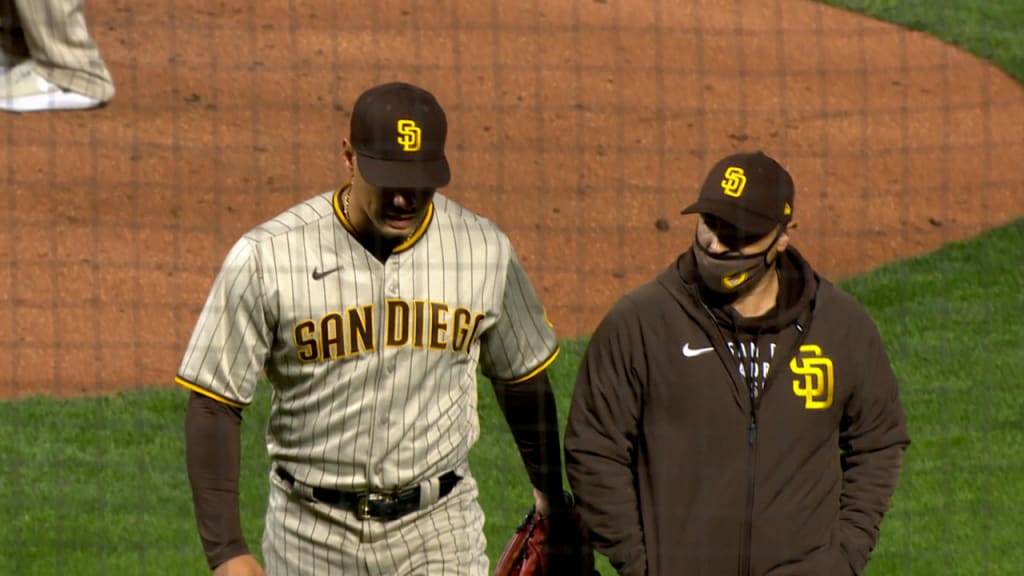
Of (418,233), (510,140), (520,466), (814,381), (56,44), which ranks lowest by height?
(520,466)

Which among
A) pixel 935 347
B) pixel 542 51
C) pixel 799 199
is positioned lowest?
pixel 935 347

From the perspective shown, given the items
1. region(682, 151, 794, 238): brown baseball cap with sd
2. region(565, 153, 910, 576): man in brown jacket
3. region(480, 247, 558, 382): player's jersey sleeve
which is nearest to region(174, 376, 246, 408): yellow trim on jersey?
region(480, 247, 558, 382): player's jersey sleeve

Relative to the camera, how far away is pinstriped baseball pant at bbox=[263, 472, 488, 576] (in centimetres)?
443

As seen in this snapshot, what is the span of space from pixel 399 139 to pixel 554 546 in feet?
3.72

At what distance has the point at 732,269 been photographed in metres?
4.45

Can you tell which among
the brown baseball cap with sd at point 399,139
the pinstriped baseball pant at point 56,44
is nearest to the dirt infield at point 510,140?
the pinstriped baseball pant at point 56,44

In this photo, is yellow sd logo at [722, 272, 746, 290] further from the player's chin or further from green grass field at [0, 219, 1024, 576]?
green grass field at [0, 219, 1024, 576]

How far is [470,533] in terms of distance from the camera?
4.56 m

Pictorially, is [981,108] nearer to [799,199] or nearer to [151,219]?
[799,199]

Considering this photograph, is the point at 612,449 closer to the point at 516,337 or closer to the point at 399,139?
the point at 516,337

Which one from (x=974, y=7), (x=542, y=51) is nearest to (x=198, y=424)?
(x=542, y=51)

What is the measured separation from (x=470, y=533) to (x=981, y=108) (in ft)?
27.4

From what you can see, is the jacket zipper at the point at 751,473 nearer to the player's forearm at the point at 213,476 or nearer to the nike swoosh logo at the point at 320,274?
the nike swoosh logo at the point at 320,274

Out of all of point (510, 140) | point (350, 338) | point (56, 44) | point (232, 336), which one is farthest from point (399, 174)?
point (56, 44)
